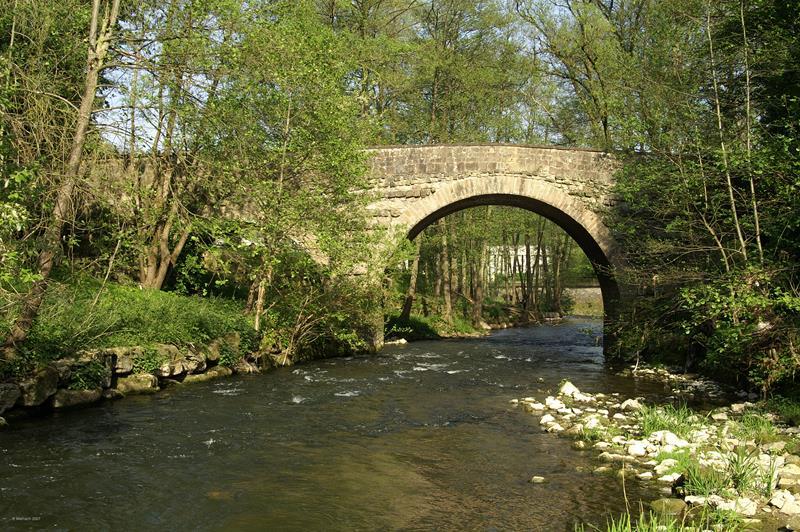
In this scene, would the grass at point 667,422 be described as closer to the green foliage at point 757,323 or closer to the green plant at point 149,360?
the green foliage at point 757,323

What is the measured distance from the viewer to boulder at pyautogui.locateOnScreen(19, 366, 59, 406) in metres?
7.81

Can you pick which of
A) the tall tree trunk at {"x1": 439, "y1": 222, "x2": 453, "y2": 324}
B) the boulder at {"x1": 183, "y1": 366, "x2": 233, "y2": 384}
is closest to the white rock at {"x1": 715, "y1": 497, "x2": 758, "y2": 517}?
the boulder at {"x1": 183, "y1": 366, "x2": 233, "y2": 384}

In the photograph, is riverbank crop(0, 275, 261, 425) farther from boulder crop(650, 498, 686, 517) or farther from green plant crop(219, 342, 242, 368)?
boulder crop(650, 498, 686, 517)

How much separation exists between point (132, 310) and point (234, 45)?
4.85m

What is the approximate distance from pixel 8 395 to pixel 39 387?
0.41 m

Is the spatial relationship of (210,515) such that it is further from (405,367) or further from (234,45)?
(405,367)

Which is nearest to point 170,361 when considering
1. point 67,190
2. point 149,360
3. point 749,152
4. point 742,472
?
point 149,360

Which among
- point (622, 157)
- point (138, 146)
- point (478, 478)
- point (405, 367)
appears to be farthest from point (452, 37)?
point (478, 478)

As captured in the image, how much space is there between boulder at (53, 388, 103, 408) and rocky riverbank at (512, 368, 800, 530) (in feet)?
19.0

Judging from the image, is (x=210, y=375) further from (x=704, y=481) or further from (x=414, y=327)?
(x=414, y=327)

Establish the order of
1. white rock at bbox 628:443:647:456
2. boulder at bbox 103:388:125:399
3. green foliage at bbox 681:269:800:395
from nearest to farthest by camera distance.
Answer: white rock at bbox 628:443:647:456, green foliage at bbox 681:269:800:395, boulder at bbox 103:388:125:399

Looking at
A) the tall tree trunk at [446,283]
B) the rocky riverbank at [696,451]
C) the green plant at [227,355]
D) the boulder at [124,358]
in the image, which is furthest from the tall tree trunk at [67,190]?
the tall tree trunk at [446,283]

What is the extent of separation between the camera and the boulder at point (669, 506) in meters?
5.15

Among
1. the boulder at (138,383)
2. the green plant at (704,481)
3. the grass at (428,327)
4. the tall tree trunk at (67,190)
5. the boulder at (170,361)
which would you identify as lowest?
the grass at (428,327)
